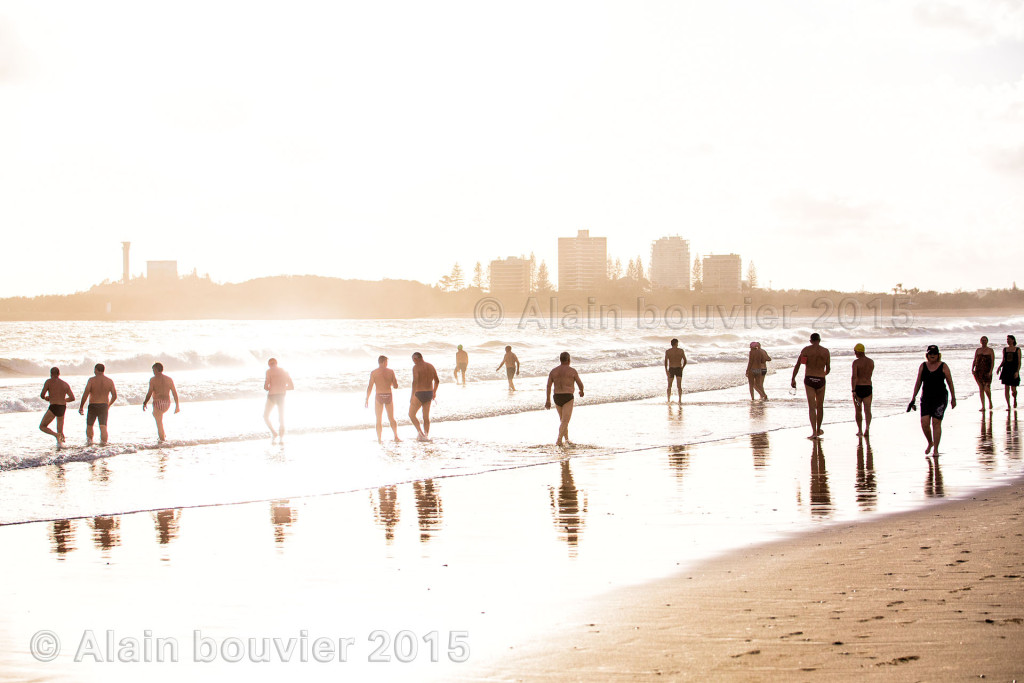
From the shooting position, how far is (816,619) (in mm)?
5969

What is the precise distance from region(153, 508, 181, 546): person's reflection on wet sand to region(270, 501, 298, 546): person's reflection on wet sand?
1031 millimetres

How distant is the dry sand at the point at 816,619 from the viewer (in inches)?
201

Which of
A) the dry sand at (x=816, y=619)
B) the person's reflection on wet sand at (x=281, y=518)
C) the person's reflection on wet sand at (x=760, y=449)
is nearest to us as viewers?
the dry sand at (x=816, y=619)

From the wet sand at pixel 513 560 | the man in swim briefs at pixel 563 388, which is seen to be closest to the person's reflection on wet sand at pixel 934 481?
the wet sand at pixel 513 560

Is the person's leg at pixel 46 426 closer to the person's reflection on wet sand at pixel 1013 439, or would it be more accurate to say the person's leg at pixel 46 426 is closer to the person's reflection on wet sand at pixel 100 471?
the person's reflection on wet sand at pixel 100 471

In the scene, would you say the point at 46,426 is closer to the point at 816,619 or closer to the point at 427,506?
the point at 427,506

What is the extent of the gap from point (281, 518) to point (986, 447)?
1161 cm

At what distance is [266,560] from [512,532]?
8.05ft

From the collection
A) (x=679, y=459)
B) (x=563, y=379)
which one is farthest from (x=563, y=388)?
(x=679, y=459)

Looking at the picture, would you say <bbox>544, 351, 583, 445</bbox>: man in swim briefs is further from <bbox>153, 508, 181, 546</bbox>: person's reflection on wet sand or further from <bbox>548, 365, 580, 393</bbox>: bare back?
<bbox>153, 508, 181, 546</bbox>: person's reflection on wet sand

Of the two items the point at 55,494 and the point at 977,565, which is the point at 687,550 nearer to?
the point at 977,565

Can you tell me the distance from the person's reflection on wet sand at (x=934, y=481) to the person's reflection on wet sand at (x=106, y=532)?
9092 mm

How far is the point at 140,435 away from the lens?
63.5 ft

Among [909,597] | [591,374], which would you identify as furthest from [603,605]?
[591,374]
